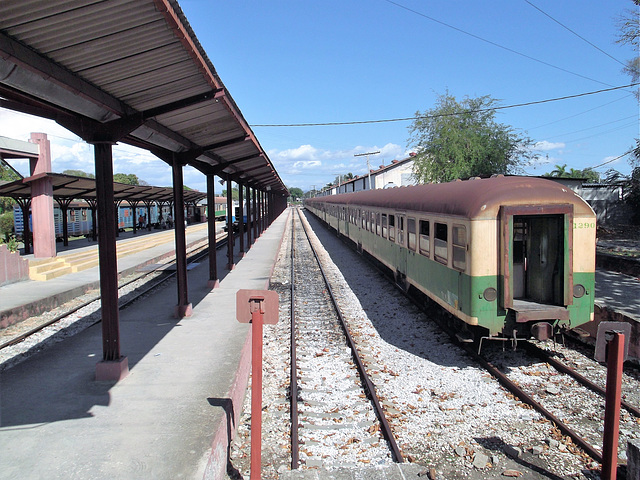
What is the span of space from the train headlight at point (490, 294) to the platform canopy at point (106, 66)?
4662 millimetres

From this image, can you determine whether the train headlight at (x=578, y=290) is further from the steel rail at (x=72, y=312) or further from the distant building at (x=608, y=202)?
the distant building at (x=608, y=202)

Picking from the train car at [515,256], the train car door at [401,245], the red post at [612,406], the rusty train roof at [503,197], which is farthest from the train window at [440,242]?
the red post at [612,406]

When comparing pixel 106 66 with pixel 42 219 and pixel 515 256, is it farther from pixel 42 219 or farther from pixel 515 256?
pixel 42 219

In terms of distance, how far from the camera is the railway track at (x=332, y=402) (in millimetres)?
5023

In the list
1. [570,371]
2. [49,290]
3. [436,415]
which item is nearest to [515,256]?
[570,371]

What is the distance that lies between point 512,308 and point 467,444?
2.46m

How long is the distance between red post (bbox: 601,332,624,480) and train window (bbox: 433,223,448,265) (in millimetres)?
3821

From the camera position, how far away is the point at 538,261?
789cm

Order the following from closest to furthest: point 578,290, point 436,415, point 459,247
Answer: point 436,415
point 578,290
point 459,247

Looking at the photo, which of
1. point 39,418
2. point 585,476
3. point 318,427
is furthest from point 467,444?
point 39,418

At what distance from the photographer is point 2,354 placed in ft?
26.8

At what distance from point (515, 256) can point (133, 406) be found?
247 inches

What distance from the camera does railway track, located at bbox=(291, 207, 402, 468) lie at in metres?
5.02

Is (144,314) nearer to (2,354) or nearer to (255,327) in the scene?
(2,354)
